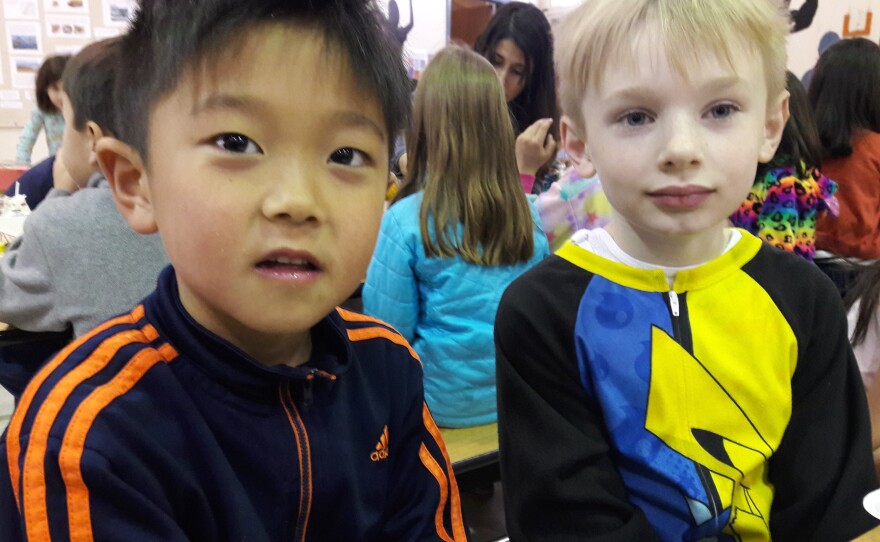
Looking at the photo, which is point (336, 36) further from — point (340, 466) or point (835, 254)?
point (835, 254)

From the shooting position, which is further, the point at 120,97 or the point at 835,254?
the point at 835,254

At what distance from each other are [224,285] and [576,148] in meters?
0.61

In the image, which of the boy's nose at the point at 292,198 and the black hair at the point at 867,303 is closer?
the boy's nose at the point at 292,198

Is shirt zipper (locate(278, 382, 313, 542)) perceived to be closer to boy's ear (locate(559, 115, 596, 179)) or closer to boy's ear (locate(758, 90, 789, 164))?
boy's ear (locate(559, 115, 596, 179))

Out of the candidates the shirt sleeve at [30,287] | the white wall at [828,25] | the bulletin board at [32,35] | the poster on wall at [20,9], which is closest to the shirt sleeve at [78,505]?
the shirt sleeve at [30,287]

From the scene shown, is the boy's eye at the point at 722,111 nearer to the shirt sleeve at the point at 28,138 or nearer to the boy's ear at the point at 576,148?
the boy's ear at the point at 576,148

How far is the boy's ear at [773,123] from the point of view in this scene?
99cm

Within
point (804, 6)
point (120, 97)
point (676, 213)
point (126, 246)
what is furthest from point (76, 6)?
point (804, 6)

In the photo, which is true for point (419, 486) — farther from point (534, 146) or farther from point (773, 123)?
point (534, 146)

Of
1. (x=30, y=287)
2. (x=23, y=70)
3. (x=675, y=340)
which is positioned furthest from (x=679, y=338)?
(x=23, y=70)

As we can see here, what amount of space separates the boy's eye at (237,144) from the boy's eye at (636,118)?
495mm

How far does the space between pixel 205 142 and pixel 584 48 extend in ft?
1.76

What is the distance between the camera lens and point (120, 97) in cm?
76

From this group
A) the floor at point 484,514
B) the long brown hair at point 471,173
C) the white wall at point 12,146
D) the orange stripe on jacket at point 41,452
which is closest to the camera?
the orange stripe on jacket at point 41,452
